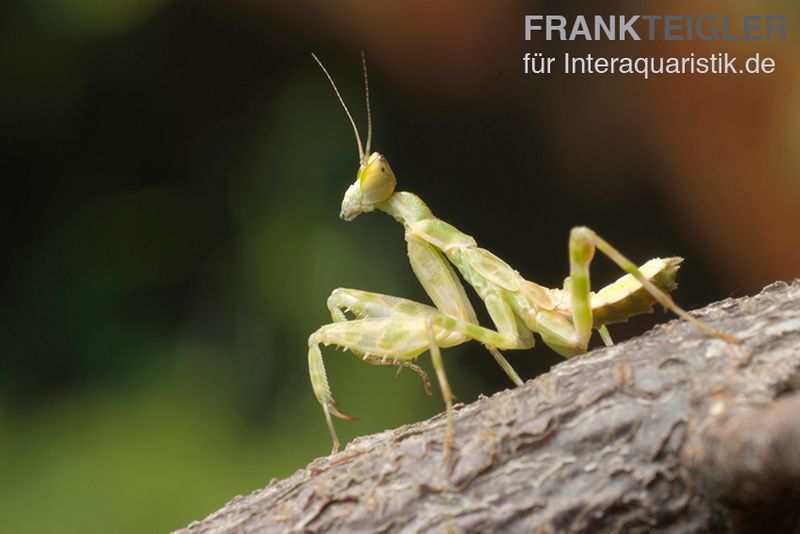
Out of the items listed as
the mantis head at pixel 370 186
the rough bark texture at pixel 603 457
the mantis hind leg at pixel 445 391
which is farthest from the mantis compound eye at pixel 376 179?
the rough bark texture at pixel 603 457

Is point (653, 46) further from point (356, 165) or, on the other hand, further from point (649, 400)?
point (649, 400)

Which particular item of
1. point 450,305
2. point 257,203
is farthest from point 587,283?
point 257,203

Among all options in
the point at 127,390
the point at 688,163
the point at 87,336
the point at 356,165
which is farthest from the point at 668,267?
the point at 87,336

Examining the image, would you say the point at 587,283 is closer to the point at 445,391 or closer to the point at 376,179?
the point at 445,391

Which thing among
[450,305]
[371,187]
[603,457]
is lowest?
[603,457]

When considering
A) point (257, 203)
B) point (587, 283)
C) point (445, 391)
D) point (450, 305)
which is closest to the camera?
point (445, 391)

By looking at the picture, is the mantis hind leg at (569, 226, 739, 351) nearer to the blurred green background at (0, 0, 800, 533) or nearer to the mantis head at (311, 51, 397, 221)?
the mantis head at (311, 51, 397, 221)
